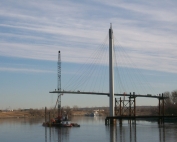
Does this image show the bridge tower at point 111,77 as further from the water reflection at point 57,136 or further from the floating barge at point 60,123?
the water reflection at point 57,136

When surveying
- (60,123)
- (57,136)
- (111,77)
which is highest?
(111,77)

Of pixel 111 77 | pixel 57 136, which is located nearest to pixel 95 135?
pixel 57 136

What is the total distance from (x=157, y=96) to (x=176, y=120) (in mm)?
6148

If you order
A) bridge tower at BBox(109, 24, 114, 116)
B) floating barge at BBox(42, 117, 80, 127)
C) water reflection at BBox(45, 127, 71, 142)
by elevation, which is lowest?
water reflection at BBox(45, 127, 71, 142)

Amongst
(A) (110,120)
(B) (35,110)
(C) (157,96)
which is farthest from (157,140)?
(B) (35,110)

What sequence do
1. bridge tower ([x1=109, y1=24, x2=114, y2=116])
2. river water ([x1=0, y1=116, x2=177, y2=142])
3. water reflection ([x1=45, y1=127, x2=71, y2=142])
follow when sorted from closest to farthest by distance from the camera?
1. river water ([x1=0, y1=116, x2=177, y2=142])
2. water reflection ([x1=45, y1=127, x2=71, y2=142])
3. bridge tower ([x1=109, y1=24, x2=114, y2=116])

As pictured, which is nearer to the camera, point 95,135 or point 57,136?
point 57,136

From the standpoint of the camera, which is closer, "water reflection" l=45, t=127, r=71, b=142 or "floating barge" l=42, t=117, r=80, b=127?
"water reflection" l=45, t=127, r=71, b=142

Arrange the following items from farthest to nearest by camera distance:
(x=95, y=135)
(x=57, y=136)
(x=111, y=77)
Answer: (x=111, y=77) < (x=95, y=135) < (x=57, y=136)

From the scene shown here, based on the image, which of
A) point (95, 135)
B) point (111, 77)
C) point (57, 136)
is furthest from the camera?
point (111, 77)

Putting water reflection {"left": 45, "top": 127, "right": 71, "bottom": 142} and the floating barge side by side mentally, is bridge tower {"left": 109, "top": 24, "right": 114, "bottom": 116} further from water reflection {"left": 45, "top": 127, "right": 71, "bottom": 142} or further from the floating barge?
water reflection {"left": 45, "top": 127, "right": 71, "bottom": 142}

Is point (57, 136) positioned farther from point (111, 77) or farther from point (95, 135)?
point (111, 77)

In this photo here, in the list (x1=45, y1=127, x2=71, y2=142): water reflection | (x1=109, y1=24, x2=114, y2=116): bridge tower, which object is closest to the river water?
(x1=45, y1=127, x2=71, y2=142): water reflection

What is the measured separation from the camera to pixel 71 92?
3022 inches
